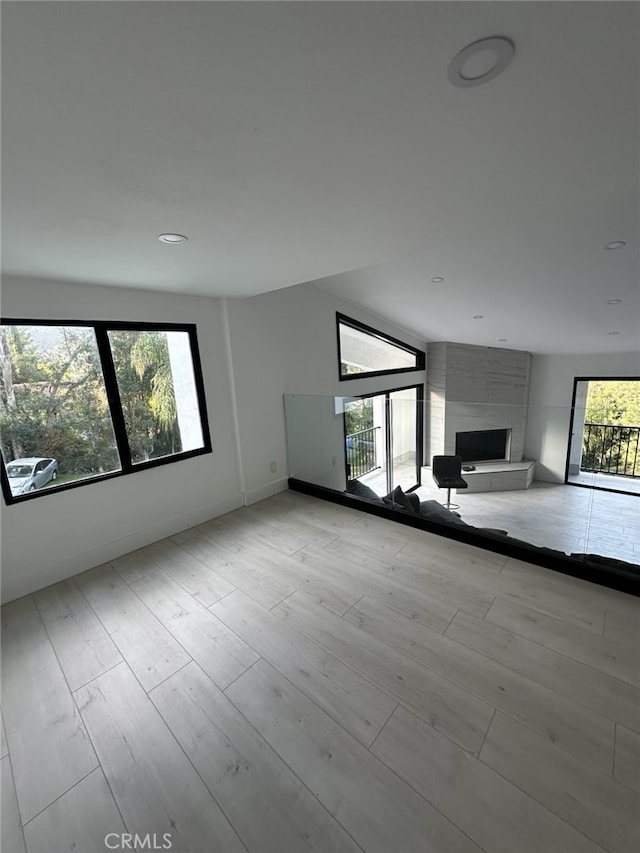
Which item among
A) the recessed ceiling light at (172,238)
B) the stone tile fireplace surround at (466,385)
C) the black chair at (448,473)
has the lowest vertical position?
the black chair at (448,473)

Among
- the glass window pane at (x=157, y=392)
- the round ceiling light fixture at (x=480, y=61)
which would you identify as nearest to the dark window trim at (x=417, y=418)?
the glass window pane at (x=157, y=392)

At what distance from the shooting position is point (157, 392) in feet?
9.62

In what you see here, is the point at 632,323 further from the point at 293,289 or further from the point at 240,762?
the point at 240,762

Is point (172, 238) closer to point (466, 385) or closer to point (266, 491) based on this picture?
point (266, 491)

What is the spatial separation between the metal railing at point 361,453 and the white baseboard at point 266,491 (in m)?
0.86

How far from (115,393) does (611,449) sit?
19.5 feet

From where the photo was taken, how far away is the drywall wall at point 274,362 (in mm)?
3451

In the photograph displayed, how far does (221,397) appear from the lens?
3.34m

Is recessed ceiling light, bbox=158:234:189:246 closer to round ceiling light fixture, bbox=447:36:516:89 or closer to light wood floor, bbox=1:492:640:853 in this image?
round ceiling light fixture, bbox=447:36:516:89

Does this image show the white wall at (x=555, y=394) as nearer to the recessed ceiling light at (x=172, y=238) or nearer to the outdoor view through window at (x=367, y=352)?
the outdoor view through window at (x=367, y=352)

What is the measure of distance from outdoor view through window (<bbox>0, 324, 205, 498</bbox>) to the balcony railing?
4.53 m

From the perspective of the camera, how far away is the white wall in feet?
13.8

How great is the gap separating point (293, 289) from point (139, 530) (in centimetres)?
289

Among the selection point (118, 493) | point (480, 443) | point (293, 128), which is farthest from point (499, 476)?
point (293, 128)
